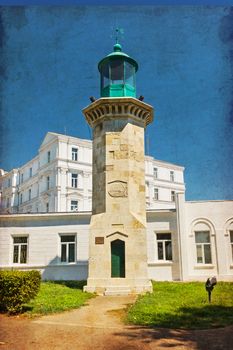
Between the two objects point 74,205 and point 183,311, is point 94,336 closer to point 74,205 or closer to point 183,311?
point 183,311

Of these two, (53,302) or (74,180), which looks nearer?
(53,302)

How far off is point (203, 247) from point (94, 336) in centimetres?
1241

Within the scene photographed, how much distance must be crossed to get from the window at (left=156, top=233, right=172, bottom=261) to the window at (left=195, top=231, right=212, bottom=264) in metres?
1.44

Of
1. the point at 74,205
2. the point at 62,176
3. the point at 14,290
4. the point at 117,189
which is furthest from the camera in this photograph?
the point at 74,205

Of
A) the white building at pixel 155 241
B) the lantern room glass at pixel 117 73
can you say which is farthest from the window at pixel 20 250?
the lantern room glass at pixel 117 73

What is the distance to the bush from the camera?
27.2ft

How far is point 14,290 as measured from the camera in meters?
8.30

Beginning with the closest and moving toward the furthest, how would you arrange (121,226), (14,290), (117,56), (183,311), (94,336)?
1. (94,336)
2. (14,290)
3. (183,311)
4. (121,226)
5. (117,56)

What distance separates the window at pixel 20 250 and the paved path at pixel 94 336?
10326 mm

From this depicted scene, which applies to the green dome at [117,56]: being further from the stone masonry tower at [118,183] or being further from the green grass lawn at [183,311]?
the green grass lawn at [183,311]

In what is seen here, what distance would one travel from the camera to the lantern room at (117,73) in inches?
546

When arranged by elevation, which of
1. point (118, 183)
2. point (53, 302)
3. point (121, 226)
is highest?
point (118, 183)

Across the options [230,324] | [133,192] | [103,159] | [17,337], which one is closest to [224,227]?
[133,192]

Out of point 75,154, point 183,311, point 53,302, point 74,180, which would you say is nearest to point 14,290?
point 53,302
